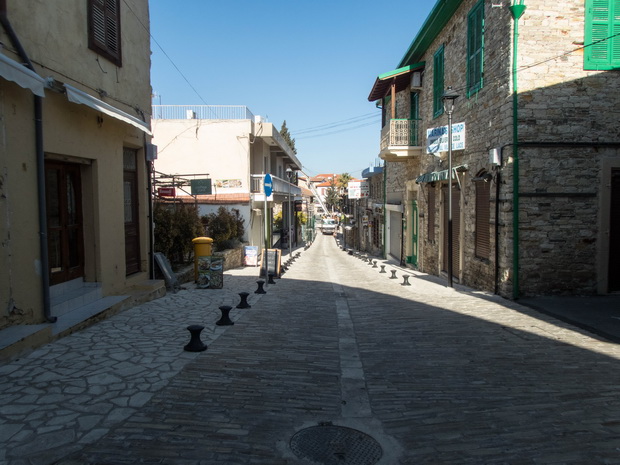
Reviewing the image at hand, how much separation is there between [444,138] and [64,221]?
9.26 m

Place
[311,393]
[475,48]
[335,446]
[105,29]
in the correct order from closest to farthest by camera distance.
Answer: [335,446] → [311,393] → [105,29] → [475,48]

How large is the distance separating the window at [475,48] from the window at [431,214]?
480 cm

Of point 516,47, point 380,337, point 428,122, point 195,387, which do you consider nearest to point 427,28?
point 428,122

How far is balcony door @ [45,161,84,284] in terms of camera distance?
718cm

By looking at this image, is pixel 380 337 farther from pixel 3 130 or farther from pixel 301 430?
pixel 3 130

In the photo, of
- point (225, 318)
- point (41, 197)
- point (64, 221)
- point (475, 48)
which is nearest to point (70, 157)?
point (64, 221)

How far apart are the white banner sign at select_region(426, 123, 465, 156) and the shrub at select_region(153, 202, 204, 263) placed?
725 cm

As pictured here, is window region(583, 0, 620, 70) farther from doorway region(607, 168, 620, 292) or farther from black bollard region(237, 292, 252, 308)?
black bollard region(237, 292, 252, 308)

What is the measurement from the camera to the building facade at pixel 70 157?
575 centimetres

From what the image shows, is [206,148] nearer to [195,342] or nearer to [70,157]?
[70,157]

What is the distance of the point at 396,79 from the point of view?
19.2 metres

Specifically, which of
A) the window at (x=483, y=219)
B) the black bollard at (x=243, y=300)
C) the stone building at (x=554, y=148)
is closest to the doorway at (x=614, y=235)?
the stone building at (x=554, y=148)

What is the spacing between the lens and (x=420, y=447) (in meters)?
3.65

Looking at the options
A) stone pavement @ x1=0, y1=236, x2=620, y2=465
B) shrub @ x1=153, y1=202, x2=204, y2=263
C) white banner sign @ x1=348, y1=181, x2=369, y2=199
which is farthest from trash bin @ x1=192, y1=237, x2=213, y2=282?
white banner sign @ x1=348, y1=181, x2=369, y2=199
